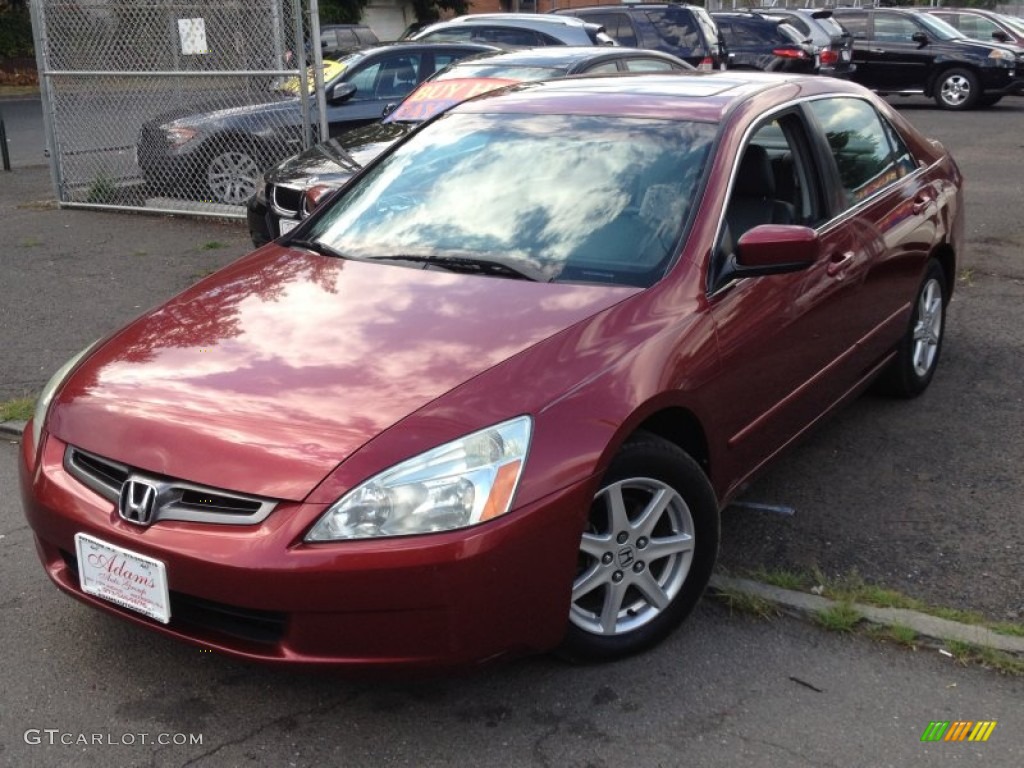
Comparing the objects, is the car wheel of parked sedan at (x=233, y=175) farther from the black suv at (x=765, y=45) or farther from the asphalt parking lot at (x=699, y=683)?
the black suv at (x=765, y=45)

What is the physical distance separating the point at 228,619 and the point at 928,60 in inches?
833

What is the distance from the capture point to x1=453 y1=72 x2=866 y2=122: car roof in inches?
165

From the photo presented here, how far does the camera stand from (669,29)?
17203 mm

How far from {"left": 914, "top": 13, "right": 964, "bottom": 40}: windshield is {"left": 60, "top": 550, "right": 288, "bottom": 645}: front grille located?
21232mm

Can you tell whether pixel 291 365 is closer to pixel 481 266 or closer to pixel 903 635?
pixel 481 266

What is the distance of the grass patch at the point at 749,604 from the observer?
3.62m

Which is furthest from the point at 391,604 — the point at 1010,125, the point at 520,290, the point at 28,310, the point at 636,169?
the point at 1010,125

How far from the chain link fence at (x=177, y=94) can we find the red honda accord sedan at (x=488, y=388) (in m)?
5.73

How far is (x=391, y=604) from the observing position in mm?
2758

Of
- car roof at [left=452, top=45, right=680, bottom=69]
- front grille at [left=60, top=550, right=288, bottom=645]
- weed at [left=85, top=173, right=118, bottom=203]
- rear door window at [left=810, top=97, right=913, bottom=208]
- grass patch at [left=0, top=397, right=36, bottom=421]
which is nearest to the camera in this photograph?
front grille at [left=60, top=550, right=288, bottom=645]

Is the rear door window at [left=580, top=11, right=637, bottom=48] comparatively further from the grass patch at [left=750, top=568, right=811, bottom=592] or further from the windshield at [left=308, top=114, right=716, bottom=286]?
the grass patch at [left=750, top=568, right=811, bottom=592]

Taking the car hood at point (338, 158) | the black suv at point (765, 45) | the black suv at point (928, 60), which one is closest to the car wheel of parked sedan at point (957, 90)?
the black suv at point (928, 60)

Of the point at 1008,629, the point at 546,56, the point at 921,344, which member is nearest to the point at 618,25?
the point at 546,56

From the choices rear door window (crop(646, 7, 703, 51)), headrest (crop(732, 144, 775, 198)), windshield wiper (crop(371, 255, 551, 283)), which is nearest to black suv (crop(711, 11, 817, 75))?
rear door window (crop(646, 7, 703, 51))
